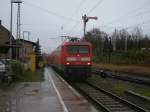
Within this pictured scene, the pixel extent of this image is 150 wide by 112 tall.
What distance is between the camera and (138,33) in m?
112

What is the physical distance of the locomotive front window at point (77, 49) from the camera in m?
28.8

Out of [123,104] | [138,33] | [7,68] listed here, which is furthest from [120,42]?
[123,104]

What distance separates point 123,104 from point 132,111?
6.46ft

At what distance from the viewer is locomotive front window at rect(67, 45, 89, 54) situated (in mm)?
28797

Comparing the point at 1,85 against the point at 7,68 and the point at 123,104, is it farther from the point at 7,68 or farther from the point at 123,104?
the point at 123,104

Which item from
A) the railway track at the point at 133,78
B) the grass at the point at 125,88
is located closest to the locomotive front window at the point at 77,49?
the grass at the point at 125,88

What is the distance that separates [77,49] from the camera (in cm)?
2891

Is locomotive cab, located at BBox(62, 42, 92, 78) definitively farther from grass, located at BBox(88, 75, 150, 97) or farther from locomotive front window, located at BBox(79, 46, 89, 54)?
grass, located at BBox(88, 75, 150, 97)

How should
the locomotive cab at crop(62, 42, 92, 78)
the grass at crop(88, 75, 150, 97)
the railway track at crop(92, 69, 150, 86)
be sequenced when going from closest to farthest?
the grass at crop(88, 75, 150, 97) < the railway track at crop(92, 69, 150, 86) < the locomotive cab at crop(62, 42, 92, 78)

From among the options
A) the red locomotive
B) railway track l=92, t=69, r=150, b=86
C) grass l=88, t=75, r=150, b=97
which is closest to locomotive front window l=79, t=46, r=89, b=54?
the red locomotive

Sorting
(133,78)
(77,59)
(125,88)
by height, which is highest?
(77,59)

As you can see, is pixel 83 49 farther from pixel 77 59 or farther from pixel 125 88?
pixel 125 88

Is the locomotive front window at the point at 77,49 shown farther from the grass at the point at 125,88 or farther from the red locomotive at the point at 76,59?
the grass at the point at 125,88

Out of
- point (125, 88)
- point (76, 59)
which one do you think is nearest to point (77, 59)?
point (76, 59)
